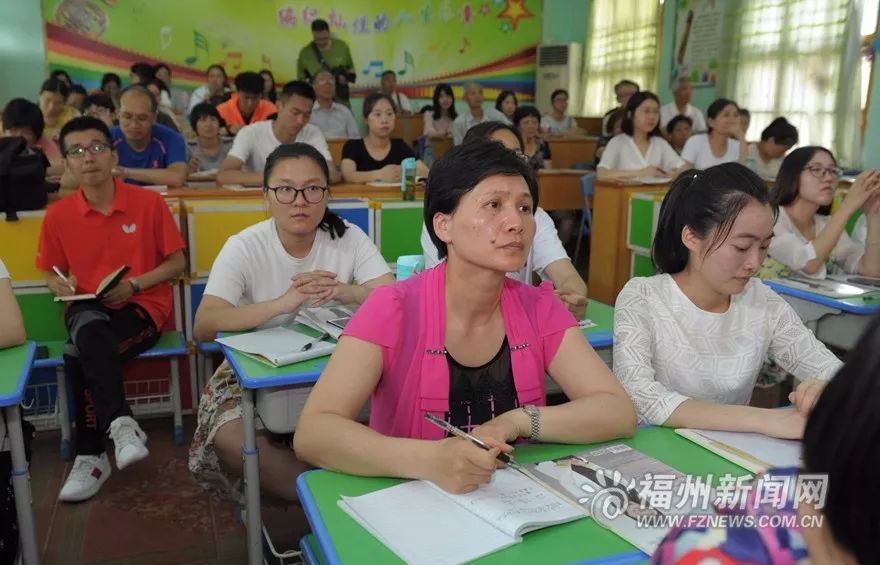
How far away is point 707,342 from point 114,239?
2.32 meters

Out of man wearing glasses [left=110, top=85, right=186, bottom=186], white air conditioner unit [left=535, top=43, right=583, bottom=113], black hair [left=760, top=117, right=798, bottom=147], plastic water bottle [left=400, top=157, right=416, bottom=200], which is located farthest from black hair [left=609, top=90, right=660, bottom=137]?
white air conditioner unit [left=535, top=43, right=583, bottom=113]

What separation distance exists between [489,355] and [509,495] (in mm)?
410

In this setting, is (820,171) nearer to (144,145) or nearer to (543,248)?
(543,248)

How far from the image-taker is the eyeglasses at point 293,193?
7.76 feet

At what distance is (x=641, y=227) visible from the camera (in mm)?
4703

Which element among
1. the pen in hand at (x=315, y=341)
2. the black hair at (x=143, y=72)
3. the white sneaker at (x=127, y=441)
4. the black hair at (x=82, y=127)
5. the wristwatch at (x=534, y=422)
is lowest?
the white sneaker at (x=127, y=441)

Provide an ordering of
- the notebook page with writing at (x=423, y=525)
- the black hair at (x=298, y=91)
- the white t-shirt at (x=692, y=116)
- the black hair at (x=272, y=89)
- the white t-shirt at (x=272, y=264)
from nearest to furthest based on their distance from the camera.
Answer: the notebook page with writing at (x=423, y=525) < the white t-shirt at (x=272, y=264) < the black hair at (x=298, y=91) < the white t-shirt at (x=692, y=116) < the black hair at (x=272, y=89)

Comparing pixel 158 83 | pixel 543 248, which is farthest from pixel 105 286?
pixel 158 83

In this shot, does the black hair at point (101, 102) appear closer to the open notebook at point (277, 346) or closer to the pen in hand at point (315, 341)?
the open notebook at point (277, 346)

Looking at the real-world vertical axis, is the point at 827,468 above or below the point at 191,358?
above

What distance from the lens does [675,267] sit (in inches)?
73.7

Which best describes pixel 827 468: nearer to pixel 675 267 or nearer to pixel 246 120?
pixel 675 267

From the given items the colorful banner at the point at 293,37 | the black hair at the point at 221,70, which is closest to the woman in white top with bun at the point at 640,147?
the black hair at the point at 221,70

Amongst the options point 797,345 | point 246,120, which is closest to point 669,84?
point 246,120
